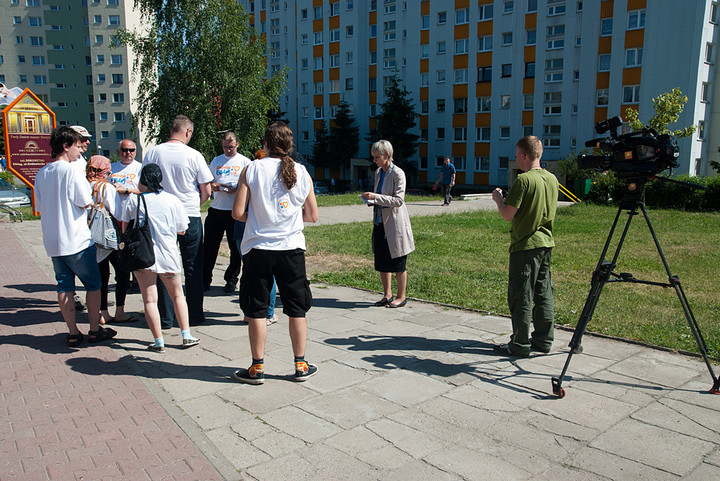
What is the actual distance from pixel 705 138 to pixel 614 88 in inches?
282

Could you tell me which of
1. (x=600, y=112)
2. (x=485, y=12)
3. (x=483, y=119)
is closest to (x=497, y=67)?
(x=483, y=119)

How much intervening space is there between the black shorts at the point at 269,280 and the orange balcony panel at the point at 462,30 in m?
46.4

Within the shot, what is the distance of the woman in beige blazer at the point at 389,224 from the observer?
21.0 feet

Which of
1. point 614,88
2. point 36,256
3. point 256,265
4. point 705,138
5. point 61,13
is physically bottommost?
point 36,256

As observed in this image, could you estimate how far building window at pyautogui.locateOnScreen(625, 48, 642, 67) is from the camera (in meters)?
37.2

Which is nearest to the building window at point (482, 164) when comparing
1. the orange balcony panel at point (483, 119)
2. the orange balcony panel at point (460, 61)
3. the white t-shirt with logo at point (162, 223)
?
the orange balcony panel at point (483, 119)

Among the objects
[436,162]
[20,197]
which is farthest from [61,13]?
[20,197]

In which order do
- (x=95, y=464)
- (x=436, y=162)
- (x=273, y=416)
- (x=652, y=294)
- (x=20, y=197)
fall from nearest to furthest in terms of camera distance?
(x=95, y=464) → (x=273, y=416) → (x=652, y=294) → (x=20, y=197) → (x=436, y=162)

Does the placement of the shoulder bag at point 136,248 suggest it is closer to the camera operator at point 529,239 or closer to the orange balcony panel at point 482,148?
the camera operator at point 529,239

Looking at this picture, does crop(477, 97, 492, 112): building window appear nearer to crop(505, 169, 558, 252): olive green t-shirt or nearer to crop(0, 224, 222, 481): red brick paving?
crop(505, 169, 558, 252): olive green t-shirt

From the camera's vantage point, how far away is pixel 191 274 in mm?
5738

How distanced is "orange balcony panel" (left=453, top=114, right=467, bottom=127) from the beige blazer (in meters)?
42.9

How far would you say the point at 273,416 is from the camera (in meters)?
3.73

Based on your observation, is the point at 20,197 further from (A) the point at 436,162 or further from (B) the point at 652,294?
(A) the point at 436,162
